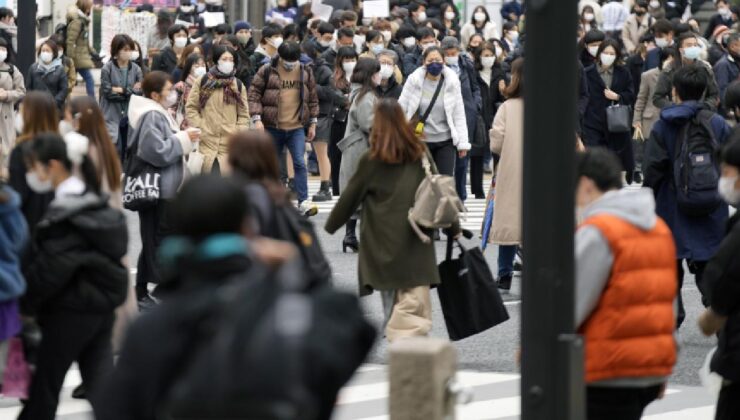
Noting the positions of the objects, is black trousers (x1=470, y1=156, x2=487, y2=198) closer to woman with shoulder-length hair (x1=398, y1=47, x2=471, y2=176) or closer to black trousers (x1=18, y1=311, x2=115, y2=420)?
woman with shoulder-length hair (x1=398, y1=47, x2=471, y2=176)

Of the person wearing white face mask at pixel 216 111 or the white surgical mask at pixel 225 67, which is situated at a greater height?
the white surgical mask at pixel 225 67

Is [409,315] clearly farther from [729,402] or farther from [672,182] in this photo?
[729,402]

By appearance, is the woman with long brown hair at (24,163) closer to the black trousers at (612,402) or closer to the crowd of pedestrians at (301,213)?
the crowd of pedestrians at (301,213)

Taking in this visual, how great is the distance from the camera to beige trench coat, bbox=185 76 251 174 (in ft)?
50.1

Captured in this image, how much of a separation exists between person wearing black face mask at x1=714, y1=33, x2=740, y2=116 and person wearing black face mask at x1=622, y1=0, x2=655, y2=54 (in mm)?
8934

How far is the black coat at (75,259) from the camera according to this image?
738cm

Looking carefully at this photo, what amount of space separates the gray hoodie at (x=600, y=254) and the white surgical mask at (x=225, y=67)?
9363mm

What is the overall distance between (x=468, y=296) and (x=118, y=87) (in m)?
11.0

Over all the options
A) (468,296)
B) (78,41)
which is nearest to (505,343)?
(468,296)

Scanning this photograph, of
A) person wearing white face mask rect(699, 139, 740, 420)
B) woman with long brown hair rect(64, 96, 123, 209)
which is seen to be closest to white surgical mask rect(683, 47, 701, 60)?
woman with long brown hair rect(64, 96, 123, 209)

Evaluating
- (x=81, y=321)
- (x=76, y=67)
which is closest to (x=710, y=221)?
(x=81, y=321)

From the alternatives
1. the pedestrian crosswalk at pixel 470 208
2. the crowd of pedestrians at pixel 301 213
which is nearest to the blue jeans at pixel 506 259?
the crowd of pedestrians at pixel 301 213

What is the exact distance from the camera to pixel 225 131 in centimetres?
1532

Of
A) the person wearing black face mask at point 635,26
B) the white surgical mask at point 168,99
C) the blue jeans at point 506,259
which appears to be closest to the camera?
the white surgical mask at point 168,99
